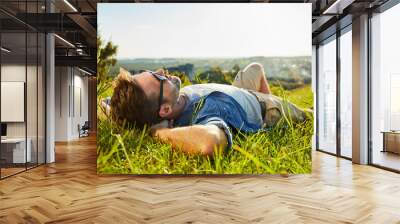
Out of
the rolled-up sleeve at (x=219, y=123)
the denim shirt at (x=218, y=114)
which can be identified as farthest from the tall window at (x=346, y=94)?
the rolled-up sleeve at (x=219, y=123)

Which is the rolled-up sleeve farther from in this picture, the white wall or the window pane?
the white wall

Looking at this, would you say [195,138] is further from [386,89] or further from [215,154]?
[386,89]

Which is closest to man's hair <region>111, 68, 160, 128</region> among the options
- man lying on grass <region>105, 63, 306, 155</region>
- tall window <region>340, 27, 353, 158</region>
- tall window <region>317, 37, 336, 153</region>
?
man lying on grass <region>105, 63, 306, 155</region>

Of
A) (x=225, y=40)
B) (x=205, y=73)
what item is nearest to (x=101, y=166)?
(x=205, y=73)

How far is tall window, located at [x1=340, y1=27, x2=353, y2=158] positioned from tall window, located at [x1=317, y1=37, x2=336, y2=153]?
0.50 m

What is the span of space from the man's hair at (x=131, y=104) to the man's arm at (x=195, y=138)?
0.28 m

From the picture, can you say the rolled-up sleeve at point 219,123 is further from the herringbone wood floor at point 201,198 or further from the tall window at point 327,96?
the tall window at point 327,96

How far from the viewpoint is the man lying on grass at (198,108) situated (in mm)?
6160

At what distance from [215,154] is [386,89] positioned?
3625 mm

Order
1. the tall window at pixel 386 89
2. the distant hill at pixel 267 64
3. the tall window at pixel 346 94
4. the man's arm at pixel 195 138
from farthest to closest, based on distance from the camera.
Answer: the tall window at pixel 346 94, the tall window at pixel 386 89, the distant hill at pixel 267 64, the man's arm at pixel 195 138

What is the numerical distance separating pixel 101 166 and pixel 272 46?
3.32 meters

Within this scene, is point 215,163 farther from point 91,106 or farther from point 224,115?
point 91,106

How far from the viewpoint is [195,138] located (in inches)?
242

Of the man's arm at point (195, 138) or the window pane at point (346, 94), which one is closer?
the man's arm at point (195, 138)
